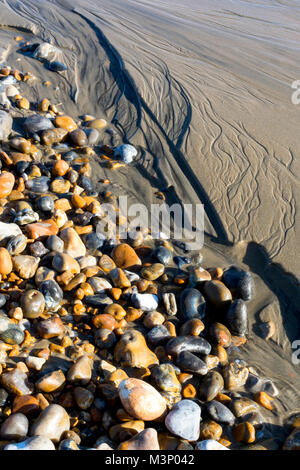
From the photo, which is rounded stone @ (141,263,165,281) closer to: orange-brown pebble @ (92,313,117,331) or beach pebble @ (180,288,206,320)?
beach pebble @ (180,288,206,320)

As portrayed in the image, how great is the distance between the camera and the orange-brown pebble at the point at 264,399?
266cm

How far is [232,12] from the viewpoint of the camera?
28.4 ft

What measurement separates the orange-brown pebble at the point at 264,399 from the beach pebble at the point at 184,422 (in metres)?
0.55

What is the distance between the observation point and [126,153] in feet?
15.5

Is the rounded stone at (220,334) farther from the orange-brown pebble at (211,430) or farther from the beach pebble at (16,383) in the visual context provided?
the beach pebble at (16,383)

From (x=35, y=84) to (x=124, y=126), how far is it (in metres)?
1.65

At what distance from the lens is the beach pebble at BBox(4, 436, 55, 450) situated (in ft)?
6.54

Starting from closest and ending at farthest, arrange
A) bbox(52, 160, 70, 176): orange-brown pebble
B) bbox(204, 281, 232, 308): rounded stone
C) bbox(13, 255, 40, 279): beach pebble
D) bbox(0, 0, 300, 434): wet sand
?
1. bbox(13, 255, 40, 279): beach pebble
2. bbox(204, 281, 232, 308): rounded stone
3. bbox(0, 0, 300, 434): wet sand
4. bbox(52, 160, 70, 176): orange-brown pebble

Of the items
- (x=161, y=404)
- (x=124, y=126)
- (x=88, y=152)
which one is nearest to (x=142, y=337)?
(x=161, y=404)

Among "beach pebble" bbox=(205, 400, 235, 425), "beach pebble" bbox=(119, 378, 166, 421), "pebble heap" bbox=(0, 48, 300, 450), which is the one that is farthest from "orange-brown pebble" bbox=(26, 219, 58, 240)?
"beach pebble" bbox=(205, 400, 235, 425)

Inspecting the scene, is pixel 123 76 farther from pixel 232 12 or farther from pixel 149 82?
pixel 232 12

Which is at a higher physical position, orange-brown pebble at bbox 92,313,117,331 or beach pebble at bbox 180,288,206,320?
beach pebble at bbox 180,288,206,320

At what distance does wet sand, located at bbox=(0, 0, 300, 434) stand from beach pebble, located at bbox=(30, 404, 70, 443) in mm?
1459

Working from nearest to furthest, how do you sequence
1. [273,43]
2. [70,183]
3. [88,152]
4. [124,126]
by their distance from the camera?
[70,183], [88,152], [124,126], [273,43]
